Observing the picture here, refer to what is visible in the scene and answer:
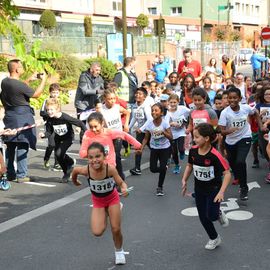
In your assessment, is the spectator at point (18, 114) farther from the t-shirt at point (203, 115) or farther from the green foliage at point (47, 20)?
the green foliage at point (47, 20)

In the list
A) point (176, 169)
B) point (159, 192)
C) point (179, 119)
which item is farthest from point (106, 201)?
point (179, 119)

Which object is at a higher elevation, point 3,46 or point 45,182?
point 3,46

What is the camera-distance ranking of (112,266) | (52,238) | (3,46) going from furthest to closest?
(3,46) → (52,238) → (112,266)

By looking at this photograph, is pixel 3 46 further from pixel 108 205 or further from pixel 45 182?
pixel 108 205

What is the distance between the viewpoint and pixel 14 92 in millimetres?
7793

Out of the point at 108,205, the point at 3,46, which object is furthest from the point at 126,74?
the point at 3,46

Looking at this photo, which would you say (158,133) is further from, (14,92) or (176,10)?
(176,10)

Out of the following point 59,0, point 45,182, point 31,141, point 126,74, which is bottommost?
point 45,182

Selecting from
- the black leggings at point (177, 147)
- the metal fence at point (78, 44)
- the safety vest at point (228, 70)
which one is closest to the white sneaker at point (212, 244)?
the black leggings at point (177, 147)

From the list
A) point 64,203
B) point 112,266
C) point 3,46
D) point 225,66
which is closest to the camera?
point 112,266

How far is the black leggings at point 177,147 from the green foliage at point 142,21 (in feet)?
146

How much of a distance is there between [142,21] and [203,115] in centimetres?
4582

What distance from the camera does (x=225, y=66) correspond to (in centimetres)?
1608

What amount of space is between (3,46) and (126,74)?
1806 cm
